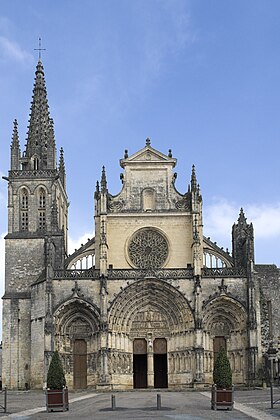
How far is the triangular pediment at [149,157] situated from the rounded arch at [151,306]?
741cm

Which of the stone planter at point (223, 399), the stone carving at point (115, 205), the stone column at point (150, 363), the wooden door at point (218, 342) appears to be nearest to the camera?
the stone planter at point (223, 399)

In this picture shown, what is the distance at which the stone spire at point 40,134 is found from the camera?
47.2 metres

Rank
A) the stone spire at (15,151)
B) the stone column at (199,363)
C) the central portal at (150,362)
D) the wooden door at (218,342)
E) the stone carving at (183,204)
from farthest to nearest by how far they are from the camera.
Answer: the stone spire at (15,151) → the stone carving at (183,204) → the central portal at (150,362) → the wooden door at (218,342) → the stone column at (199,363)

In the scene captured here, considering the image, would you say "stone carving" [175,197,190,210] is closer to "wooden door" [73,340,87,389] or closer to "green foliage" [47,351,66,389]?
"wooden door" [73,340,87,389]

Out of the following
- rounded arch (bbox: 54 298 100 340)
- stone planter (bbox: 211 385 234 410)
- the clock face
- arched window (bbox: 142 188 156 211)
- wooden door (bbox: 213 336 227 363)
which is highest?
arched window (bbox: 142 188 156 211)

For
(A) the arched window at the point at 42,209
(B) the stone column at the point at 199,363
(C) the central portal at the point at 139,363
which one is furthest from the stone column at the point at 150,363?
(A) the arched window at the point at 42,209

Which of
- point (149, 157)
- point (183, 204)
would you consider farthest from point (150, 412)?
point (149, 157)

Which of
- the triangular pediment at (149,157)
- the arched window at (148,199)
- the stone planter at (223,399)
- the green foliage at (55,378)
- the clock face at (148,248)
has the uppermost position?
the triangular pediment at (149,157)

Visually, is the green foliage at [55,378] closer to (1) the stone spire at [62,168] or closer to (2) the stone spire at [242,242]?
(2) the stone spire at [242,242]

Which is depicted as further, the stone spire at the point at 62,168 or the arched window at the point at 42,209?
the stone spire at the point at 62,168

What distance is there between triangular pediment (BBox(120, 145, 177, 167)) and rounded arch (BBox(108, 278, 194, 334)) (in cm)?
741

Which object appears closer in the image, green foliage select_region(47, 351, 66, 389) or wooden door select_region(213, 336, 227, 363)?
green foliage select_region(47, 351, 66, 389)

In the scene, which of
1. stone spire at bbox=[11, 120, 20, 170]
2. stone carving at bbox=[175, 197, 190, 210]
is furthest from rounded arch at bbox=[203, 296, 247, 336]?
stone spire at bbox=[11, 120, 20, 170]

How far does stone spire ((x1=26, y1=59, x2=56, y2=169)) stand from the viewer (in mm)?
47219
